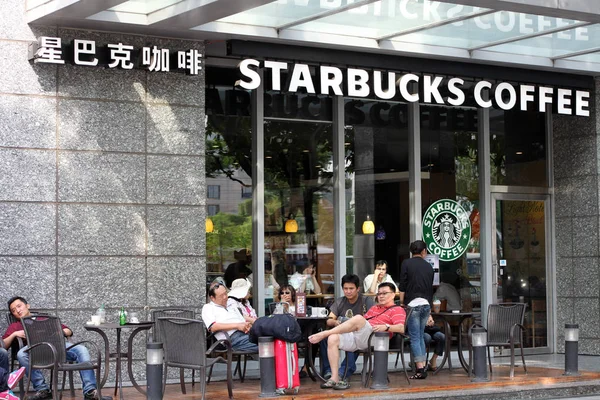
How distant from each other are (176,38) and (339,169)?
304 centimetres

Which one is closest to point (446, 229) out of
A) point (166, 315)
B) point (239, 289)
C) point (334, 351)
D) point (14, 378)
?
point (239, 289)

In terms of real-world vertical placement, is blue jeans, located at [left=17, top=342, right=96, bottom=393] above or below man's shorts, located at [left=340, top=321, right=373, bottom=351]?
below

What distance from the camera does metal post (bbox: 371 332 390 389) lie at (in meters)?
10.0

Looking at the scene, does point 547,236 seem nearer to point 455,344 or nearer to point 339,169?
point 455,344

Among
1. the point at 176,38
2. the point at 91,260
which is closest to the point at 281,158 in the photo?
the point at 176,38

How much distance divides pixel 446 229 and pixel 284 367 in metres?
4.88

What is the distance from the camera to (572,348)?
11273 millimetres

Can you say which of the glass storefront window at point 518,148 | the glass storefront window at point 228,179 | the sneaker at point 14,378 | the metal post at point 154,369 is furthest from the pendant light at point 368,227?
the sneaker at point 14,378

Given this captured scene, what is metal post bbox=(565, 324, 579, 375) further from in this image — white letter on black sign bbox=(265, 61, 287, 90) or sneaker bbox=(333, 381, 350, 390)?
white letter on black sign bbox=(265, 61, 287, 90)

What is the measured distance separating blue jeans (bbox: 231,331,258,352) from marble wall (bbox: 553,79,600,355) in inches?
233

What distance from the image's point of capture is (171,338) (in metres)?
9.31

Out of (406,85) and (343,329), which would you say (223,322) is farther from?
(406,85)

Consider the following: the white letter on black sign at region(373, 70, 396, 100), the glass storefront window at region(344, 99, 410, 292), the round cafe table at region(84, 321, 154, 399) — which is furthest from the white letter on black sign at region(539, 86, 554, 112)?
the round cafe table at region(84, 321, 154, 399)

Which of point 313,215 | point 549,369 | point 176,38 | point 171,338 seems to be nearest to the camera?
point 171,338
